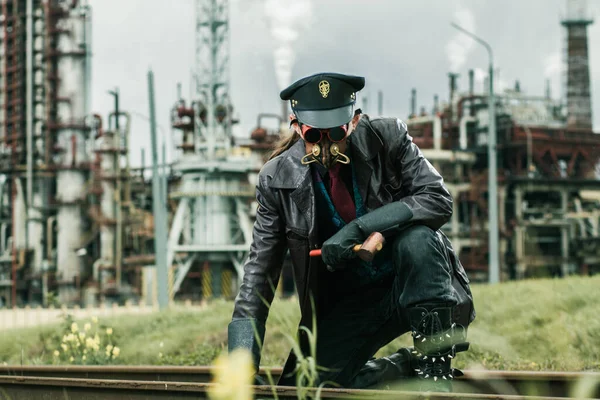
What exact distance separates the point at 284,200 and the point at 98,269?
47.4 metres

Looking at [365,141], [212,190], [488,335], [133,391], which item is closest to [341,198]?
[365,141]

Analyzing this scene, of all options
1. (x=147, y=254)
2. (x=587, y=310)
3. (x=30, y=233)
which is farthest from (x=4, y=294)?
(x=587, y=310)

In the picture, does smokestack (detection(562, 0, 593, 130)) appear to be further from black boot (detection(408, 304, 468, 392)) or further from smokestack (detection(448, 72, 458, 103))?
black boot (detection(408, 304, 468, 392))

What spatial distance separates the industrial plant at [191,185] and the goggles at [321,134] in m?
42.8

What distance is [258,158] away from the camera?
4809cm

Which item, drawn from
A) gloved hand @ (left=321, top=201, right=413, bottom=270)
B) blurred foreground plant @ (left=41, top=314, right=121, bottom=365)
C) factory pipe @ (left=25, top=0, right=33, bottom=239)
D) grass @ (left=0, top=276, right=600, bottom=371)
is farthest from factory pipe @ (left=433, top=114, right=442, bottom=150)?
gloved hand @ (left=321, top=201, right=413, bottom=270)

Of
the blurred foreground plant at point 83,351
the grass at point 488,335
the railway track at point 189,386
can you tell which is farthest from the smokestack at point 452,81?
Answer: the railway track at point 189,386

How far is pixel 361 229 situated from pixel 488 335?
14.2 feet

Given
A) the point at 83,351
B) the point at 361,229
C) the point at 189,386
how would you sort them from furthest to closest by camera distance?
A: 1. the point at 83,351
2. the point at 361,229
3. the point at 189,386

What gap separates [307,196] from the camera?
376 centimetres

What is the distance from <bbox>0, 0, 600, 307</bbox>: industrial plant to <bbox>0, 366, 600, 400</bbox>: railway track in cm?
4173

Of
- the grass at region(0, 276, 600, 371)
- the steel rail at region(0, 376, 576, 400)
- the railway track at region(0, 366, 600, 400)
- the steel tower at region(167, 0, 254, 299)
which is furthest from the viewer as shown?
the steel tower at region(167, 0, 254, 299)

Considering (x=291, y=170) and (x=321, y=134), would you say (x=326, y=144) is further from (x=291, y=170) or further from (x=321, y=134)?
(x=291, y=170)

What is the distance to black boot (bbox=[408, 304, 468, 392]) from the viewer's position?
3.47 m
